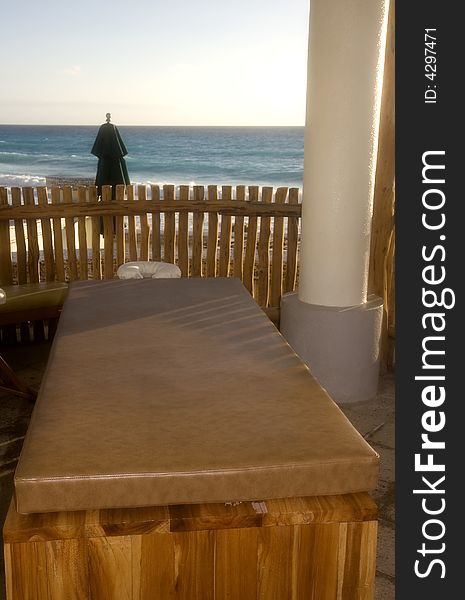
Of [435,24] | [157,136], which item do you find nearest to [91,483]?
[435,24]

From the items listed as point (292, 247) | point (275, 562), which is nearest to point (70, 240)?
point (292, 247)

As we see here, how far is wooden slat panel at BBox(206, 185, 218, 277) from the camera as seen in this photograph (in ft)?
17.7

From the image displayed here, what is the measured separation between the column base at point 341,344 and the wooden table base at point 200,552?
2.30m

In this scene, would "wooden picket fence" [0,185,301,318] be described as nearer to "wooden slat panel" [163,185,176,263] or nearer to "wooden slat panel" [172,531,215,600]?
"wooden slat panel" [163,185,176,263]

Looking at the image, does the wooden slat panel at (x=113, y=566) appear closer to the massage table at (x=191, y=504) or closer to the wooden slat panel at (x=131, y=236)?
the massage table at (x=191, y=504)

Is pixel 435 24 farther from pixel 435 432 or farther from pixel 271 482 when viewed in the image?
pixel 271 482

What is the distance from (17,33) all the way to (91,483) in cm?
2468

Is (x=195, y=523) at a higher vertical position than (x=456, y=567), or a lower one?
higher

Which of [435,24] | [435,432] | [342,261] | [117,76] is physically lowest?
[435,432]

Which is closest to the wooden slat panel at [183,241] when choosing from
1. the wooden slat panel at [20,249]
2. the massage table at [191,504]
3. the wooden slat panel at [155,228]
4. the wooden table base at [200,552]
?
the wooden slat panel at [155,228]

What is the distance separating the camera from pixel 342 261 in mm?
4035

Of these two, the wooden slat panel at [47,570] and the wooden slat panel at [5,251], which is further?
the wooden slat panel at [5,251]

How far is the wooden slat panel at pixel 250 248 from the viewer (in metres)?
5.43

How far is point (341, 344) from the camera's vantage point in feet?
13.2
